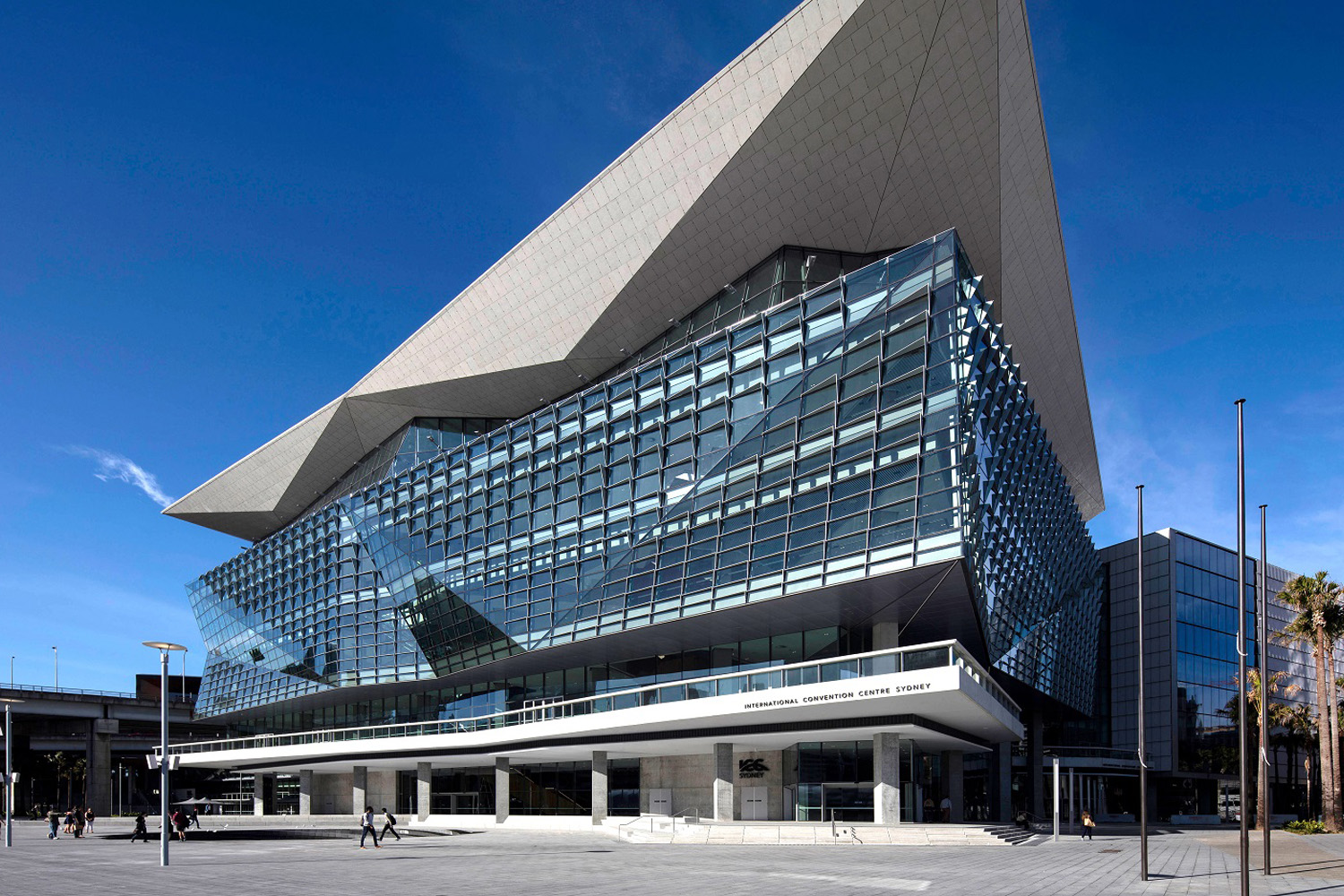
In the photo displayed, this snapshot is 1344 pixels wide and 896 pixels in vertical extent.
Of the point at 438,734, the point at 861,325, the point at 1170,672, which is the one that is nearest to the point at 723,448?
the point at 861,325

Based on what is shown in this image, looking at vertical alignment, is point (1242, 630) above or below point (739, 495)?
below

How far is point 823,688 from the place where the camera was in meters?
33.8

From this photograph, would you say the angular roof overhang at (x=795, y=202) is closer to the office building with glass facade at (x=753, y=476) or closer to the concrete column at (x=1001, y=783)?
the office building with glass facade at (x=753, y=476)

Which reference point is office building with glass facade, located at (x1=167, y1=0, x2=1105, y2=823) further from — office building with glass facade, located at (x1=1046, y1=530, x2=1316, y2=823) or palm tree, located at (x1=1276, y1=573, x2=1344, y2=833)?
office building with glass facade, located at (x1=1046, y1=530, x2=1316, y2=823)

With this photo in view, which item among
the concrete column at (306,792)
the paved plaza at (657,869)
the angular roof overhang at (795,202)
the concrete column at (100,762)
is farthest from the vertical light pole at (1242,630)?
the concrete column at (100,762)

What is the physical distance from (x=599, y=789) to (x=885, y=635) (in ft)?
47.4

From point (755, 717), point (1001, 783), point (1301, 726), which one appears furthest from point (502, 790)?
point (1301, 726)

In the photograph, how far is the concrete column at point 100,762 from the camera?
8262cm

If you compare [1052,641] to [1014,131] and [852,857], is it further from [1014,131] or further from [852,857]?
[852,857]

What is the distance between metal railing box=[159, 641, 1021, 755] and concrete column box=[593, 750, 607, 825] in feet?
8.88

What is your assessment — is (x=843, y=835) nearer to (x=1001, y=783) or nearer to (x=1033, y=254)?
(x=1033, y=254)

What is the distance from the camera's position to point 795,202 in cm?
4209

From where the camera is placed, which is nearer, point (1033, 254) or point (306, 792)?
point (1033, 254)

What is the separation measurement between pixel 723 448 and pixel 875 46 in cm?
1556
